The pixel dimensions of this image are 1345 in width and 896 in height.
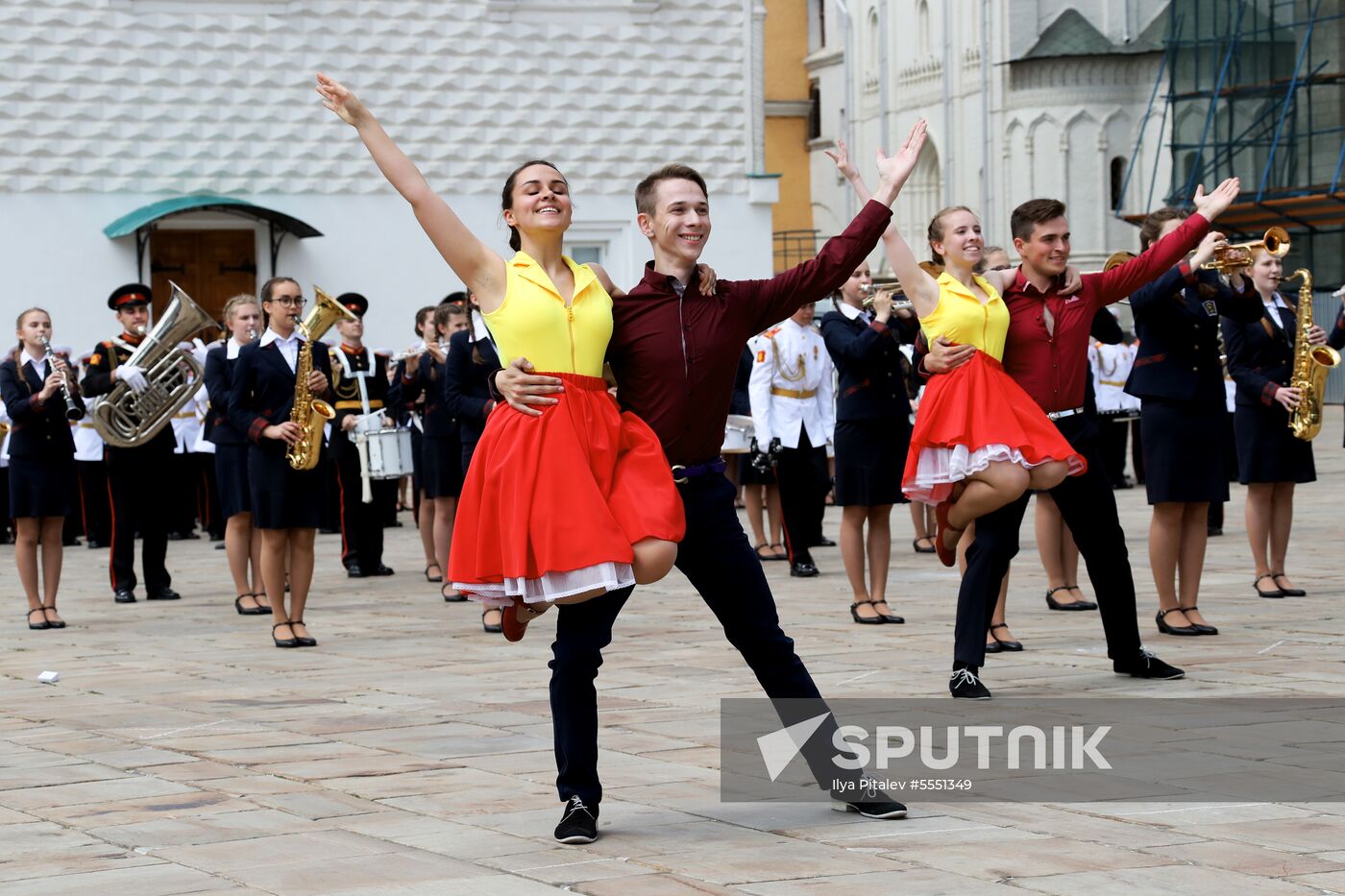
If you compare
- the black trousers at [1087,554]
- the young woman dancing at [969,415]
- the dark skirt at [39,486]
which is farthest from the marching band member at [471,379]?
the black trousers at [1087,554]

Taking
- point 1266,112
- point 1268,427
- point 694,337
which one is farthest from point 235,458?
point 1266,112

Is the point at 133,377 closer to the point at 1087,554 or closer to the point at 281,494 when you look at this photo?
the point at 281,494

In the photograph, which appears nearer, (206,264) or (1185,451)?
(1185,451)

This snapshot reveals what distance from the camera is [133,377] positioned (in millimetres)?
14016

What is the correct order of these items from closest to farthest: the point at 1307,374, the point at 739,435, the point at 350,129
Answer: the point at 1307,374 < the point at 739,435 < the point at 350,129

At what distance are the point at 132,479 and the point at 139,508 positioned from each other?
0.73 ft

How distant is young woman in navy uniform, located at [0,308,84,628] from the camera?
485 inches

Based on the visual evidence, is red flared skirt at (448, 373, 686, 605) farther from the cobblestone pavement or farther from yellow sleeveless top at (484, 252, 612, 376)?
the cobblestone pavement

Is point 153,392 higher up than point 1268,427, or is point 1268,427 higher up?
point 153,392

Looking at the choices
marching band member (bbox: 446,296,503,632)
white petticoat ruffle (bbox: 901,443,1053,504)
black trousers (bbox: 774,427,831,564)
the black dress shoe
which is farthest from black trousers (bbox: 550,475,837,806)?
black trousers (bbox: 774,427,831,564)

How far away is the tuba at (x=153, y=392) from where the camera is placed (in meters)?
14.1

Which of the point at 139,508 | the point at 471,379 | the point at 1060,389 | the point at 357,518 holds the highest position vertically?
the point at 471,379

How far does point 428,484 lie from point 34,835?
794 cm

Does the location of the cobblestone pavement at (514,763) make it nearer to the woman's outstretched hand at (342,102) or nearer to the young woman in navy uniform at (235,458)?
the young woman in navy uniform at (235,458)
